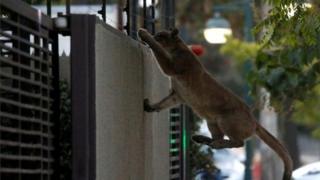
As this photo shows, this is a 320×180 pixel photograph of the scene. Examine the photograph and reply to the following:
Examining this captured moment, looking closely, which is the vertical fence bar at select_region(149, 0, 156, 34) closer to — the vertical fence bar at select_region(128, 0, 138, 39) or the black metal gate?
the vertical fence bar at select_region(128, 0, 138, 39)

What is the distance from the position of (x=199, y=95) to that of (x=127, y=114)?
759 millimetres

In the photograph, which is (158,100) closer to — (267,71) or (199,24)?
(267,71)

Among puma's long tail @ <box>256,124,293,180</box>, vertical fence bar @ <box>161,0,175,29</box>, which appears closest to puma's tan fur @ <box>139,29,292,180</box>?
puma's long tail @ <box>256,124,293,180</box>

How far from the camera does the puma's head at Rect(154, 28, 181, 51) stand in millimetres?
9438

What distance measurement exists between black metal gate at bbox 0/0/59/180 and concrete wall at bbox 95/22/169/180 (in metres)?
0.58

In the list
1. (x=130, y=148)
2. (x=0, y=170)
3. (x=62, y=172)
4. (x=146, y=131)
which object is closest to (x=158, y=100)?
(x=146, y=131)

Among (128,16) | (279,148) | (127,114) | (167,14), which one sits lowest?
(279,148)

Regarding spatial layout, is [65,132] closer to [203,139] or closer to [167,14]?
[203,139]

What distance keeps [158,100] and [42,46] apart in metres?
3.70

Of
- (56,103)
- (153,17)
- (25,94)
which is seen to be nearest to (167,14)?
(153,17)

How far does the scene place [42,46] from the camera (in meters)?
6.99

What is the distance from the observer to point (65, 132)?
25.2ft

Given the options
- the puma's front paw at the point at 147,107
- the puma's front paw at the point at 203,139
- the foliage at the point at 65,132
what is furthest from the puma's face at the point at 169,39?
the foliage at the point at 65,132

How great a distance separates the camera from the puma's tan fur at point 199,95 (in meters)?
9.34
